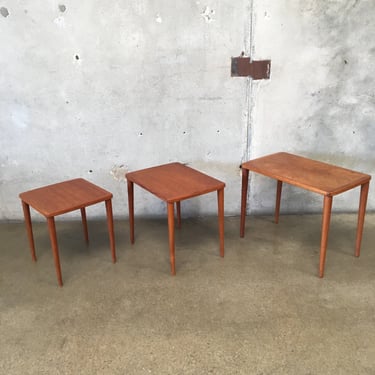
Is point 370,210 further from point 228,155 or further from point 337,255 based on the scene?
point 228,155

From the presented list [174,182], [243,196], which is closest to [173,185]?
[174,182]

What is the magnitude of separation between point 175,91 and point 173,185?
2.37 ft

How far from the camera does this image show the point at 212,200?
306 centimetres

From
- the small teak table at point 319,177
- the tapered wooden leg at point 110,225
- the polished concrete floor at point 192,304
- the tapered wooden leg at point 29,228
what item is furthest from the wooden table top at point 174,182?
the tapered wooden leg at point 29,228

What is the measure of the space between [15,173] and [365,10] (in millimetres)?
2509

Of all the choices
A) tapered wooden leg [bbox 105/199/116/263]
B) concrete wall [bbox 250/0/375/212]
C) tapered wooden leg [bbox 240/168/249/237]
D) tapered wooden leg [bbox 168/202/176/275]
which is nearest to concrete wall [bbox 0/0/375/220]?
concrete wall [bbox 250/0/375/212]

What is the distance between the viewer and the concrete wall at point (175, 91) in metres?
2.56

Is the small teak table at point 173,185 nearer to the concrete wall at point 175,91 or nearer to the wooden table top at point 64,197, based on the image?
the wooden table top at point 64,197

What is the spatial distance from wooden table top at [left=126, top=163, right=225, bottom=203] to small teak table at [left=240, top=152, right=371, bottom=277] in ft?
1.03

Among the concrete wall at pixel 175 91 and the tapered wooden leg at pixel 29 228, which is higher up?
the concrete wall at pixel 175 91

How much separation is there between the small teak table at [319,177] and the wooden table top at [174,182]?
31 centimetres

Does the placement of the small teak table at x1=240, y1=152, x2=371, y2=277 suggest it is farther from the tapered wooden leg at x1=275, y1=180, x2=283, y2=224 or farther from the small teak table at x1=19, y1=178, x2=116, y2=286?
the small teak table at x1=19, y1=178, x2=116, y2=286

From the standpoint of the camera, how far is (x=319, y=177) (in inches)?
90.9

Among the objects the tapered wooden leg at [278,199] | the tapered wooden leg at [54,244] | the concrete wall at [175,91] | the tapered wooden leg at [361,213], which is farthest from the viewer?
the tapered wooden leg at [278,199]
